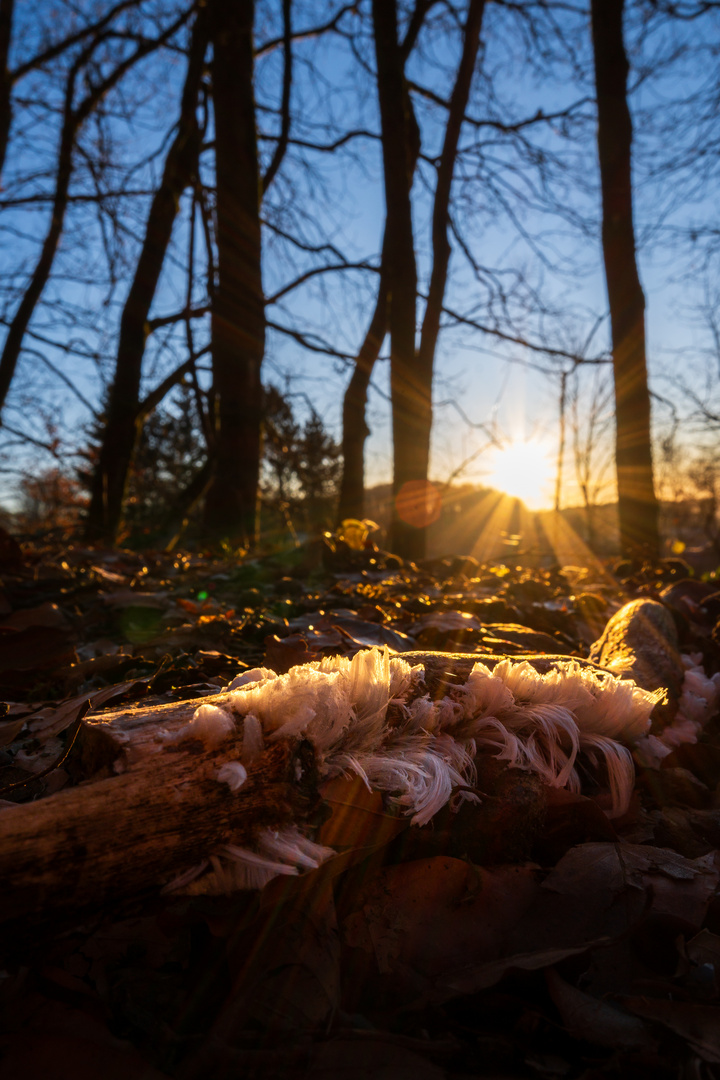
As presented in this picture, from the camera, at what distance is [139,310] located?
7.86 metres

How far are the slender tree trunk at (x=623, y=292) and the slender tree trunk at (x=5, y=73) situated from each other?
649 cm

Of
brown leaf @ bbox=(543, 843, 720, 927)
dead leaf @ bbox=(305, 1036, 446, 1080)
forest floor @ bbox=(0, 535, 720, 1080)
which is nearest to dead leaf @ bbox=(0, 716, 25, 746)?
forest floor @ bbox=(0, 535, 720, 1080)

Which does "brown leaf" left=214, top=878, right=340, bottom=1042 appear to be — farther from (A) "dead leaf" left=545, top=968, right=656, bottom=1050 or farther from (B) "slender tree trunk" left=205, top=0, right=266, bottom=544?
(B) "slender tree trunk" left=205, top=0, right=266, bottom=544

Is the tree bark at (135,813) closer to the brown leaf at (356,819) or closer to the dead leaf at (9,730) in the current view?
the brown leaf at (356,819)

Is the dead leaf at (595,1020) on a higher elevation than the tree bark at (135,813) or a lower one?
lower

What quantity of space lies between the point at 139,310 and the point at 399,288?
3580mm

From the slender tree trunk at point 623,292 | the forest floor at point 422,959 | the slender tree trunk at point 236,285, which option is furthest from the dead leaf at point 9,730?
the slender tree trunk at point 623,292

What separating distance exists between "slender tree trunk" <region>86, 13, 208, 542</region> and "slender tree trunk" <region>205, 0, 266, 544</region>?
967 mm

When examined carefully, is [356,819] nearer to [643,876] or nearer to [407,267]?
[643,876]

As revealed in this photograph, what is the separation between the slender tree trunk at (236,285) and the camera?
6480mm

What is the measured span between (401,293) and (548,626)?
5.46 meters

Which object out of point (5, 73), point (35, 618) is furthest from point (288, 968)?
point (5, 73)

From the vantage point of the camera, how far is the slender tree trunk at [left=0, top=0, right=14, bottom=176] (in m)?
6.41

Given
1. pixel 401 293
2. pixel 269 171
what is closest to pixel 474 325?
pixel 401 293
